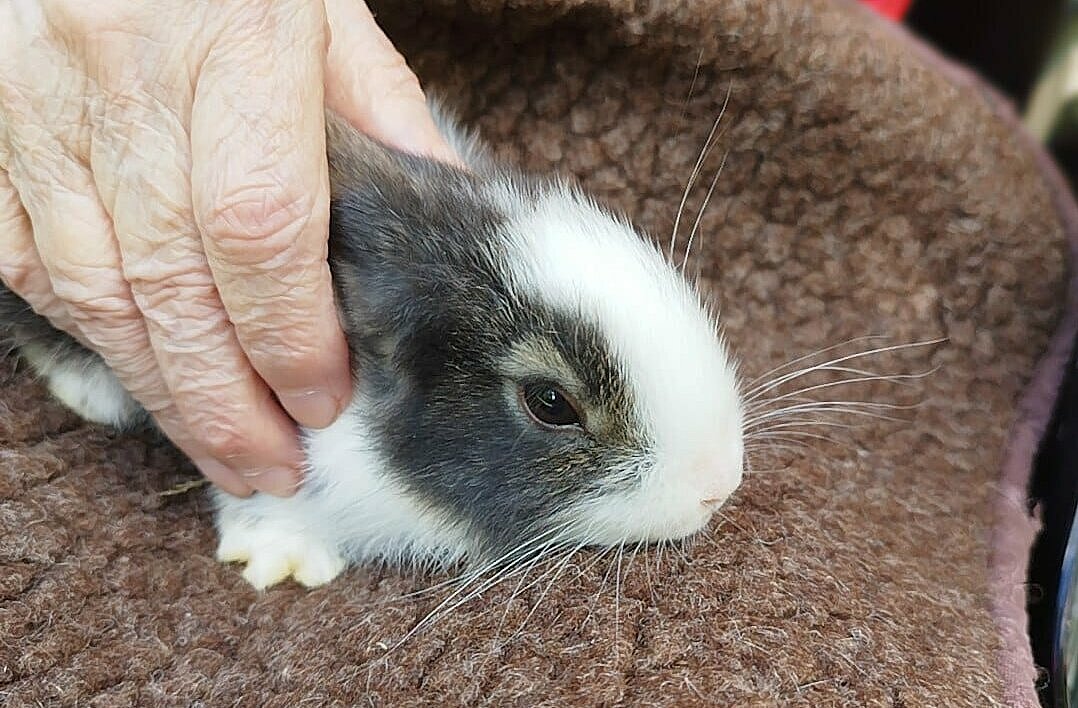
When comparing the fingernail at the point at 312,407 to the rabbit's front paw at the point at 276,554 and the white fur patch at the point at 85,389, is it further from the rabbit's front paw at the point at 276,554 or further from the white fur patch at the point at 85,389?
the white fur patch at the point at 85,389

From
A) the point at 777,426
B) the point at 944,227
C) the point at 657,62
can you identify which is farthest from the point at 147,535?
the point at 944,227

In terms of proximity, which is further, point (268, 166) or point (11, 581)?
point (11, 581)

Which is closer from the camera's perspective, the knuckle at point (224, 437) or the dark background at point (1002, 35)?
the knuckle at point (224, 437)

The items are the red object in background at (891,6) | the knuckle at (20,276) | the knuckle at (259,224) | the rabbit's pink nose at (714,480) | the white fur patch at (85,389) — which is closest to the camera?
the knuckle at (259,224)

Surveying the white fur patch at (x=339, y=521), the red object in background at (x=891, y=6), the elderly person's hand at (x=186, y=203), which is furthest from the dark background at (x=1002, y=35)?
the elderly person's hand at (x=186, y=203)

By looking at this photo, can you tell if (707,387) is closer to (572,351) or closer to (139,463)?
(572,351)

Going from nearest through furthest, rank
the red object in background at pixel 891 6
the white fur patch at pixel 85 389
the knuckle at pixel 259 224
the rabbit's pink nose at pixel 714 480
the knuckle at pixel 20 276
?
1. the knuckle at pixel 259 224
2. the rabbit's pink nose at pixel 714 480
3. the knuckle at pixel 20 276
4. the white fur patch at pixel 85 389
5. the red object in background at pixel 891 6

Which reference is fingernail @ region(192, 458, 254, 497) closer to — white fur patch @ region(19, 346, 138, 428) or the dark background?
white fur patch @ region(19, 346, 138, 428)
